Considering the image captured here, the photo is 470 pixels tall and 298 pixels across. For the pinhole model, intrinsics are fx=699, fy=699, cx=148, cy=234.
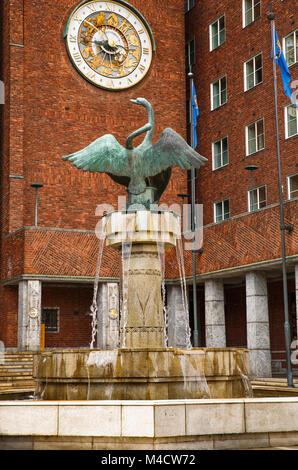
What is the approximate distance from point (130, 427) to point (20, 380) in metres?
13.2

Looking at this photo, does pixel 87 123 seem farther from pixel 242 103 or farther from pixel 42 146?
pixel 242 103

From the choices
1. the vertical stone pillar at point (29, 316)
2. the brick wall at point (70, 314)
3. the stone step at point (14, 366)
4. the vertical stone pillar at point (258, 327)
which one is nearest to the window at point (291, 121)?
the vertical stone pillar at point (258, 327)

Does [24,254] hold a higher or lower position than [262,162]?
lower

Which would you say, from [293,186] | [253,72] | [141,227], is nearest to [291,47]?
[253,72]

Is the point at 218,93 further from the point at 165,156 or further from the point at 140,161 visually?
the point at 165,156

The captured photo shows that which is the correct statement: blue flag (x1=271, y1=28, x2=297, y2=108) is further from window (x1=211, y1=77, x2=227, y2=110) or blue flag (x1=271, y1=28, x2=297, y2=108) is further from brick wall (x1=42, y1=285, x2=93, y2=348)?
brick wall (x1=42, y1=285, x2=93, y2=348)

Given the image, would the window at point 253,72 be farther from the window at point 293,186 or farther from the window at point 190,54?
the window at point 190,54

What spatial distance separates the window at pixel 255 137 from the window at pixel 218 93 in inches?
118

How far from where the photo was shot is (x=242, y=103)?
35.4m

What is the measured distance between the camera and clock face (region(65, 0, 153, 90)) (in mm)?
37125

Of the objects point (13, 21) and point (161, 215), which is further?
point (13, 21)

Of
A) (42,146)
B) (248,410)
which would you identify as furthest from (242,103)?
(248,410)

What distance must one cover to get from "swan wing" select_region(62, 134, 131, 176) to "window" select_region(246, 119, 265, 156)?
18.0 m

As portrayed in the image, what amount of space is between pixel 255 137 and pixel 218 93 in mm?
4693
